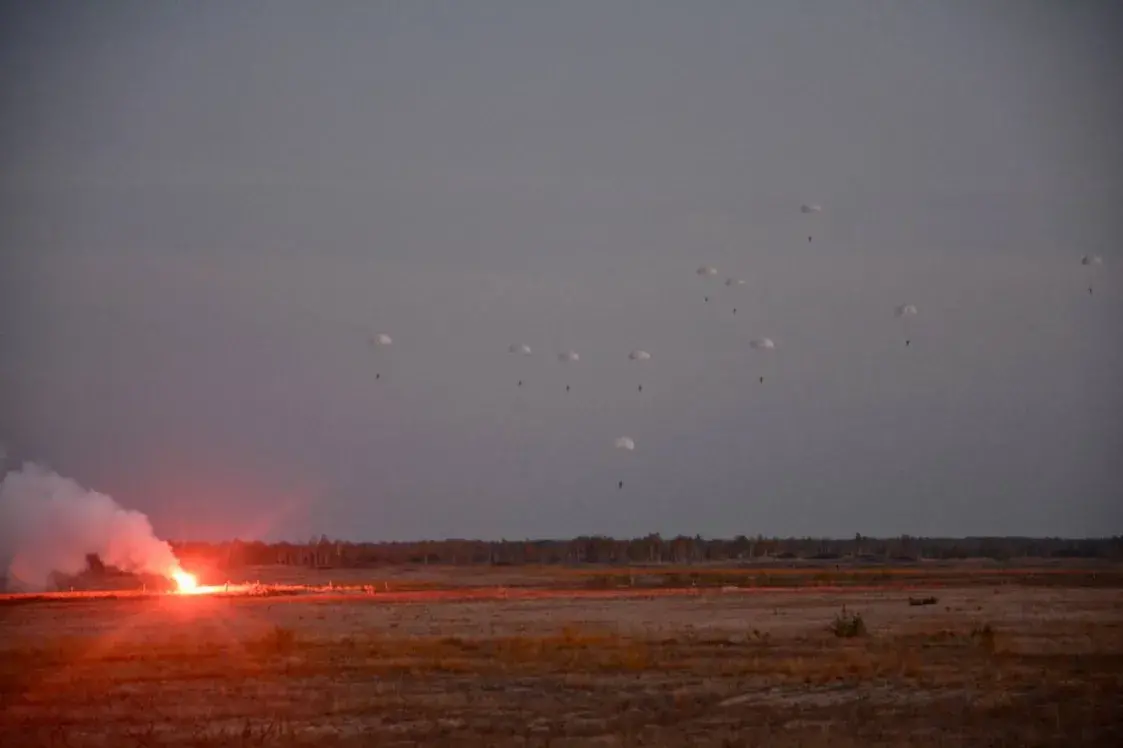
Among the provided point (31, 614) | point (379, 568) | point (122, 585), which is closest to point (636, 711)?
point (31, 614)

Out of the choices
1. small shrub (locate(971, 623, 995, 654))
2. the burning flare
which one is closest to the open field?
small shrub (locate(971, 623, 995, 654))

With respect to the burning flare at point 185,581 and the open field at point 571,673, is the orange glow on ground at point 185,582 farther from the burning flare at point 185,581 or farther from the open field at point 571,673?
the open field at point 571,673

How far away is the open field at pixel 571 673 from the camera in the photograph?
31859mm

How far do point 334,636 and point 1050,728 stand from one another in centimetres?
3246

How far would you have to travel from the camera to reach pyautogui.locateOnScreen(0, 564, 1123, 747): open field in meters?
31.9

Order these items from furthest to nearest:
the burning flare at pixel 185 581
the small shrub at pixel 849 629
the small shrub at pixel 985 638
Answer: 1. the burning flare at pixel 185 581
2. the small shrub at pixel 849 629
3. the small shrub at pixel 985 638

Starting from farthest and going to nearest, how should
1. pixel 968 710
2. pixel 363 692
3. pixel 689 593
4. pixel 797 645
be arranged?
pixel 689 593 → pixel 797 645 → pixel 363 692 → pixel 968 710

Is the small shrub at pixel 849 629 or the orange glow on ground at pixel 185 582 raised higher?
the orange glow on ground at pixel 185 582

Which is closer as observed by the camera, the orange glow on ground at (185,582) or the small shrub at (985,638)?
the small shrub at (985,638)

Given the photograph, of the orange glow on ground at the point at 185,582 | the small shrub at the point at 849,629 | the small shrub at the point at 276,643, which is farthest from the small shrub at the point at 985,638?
the orange glow on ground at the point at 185,582

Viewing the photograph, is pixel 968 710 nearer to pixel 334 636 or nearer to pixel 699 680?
pixel 699 680

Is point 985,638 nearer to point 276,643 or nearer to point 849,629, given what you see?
point 849,629

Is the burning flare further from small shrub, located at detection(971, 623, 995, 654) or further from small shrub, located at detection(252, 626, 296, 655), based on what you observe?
small shrub, located at detection(971, 623, 995, 654)

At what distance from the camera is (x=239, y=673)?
43.3 m
